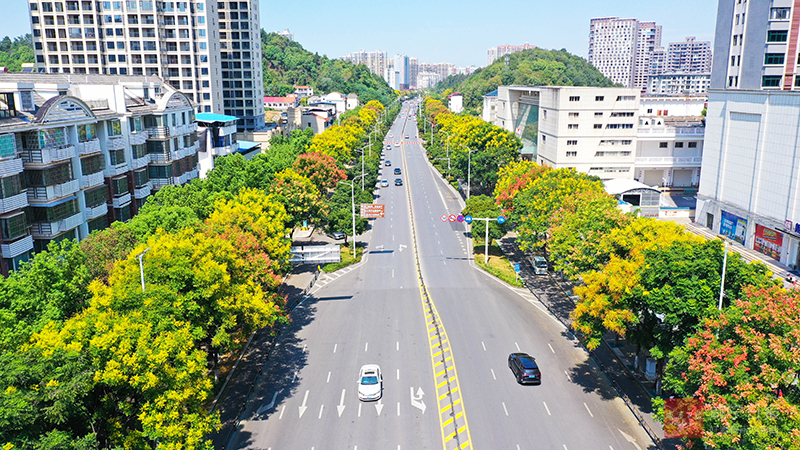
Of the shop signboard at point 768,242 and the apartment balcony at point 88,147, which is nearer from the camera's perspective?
the apartment balcony at point 88,147

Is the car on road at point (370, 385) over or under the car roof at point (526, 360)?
Answer: under

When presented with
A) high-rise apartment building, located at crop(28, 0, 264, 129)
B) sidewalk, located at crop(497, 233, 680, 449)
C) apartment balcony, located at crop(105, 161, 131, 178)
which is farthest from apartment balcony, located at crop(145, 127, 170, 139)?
high-rise apartment building, located at crop(28, 0, 264, 129)

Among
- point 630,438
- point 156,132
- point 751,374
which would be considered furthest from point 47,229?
point 751,374

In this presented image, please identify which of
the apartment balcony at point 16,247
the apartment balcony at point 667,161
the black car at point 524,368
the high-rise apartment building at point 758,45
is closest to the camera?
the black car at point 524,368

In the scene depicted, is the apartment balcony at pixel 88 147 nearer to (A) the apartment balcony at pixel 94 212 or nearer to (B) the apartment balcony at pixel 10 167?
(A) the apartment balcony at pixel 94 212

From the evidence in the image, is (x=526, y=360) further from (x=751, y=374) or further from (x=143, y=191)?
(x=143, y=191)

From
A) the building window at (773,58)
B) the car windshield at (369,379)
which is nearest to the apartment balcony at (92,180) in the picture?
the car windshield at (369,379)

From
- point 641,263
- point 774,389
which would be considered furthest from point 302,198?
point 774,389
